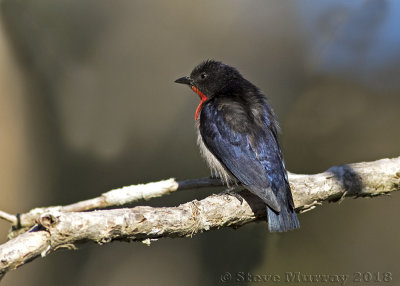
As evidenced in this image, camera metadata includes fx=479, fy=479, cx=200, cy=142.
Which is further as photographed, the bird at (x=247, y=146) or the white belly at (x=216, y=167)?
the white belly at (x=216, y=167)

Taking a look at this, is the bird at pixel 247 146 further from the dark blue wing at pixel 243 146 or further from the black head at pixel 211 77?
the black head at pixel 211 77

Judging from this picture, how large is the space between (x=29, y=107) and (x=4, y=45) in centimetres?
90

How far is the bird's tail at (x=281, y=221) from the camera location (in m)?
3.97

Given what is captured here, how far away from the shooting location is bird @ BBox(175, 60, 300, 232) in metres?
4.07

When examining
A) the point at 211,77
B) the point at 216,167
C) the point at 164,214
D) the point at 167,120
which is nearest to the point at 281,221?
the point at 216,167

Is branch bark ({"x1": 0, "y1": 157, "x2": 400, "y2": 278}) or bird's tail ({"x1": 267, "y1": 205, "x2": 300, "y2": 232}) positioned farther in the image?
bird's tail ({"x1": 267, "y1": 205, "x2": 300, "y2": 232})

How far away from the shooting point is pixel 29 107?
263 inches

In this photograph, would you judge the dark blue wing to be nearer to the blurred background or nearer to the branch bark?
the branch bark

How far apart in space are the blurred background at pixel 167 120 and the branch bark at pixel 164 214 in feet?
7.00

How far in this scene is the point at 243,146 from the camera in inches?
178

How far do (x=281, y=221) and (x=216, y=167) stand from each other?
109 cm

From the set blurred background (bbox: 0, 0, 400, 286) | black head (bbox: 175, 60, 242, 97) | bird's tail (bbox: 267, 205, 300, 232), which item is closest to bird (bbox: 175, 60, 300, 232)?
bird's tail (bbox: 267, 205, 300, 232)

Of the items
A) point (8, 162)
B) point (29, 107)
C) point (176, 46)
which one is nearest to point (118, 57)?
point (176, 46)

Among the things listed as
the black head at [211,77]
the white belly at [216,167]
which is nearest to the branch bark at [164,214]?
the white belly at [216,167]
